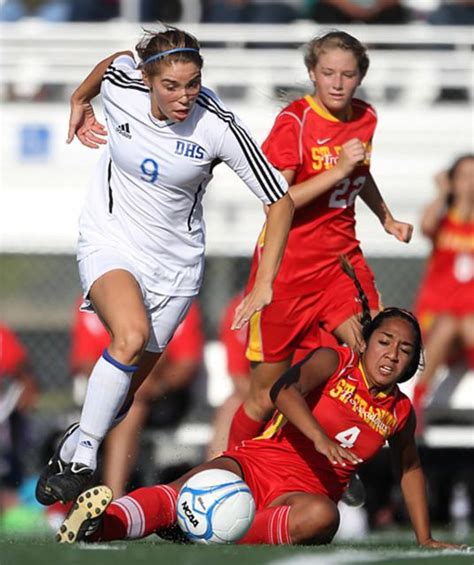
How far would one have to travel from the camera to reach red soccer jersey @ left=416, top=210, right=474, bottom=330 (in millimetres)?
10680

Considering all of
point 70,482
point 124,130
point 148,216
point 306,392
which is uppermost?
point 124,130

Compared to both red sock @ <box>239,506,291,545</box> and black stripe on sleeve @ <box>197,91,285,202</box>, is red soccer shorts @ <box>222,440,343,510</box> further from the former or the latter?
black stripe on sleeve @ <box>197,91,285,202</box>

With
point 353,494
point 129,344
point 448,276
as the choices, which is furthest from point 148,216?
point 448,276

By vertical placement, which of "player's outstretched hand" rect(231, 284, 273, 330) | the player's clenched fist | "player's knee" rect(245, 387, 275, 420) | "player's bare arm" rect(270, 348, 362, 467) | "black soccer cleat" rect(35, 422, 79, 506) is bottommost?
"black soccer cleat" rect(35, 422, 79, 506)

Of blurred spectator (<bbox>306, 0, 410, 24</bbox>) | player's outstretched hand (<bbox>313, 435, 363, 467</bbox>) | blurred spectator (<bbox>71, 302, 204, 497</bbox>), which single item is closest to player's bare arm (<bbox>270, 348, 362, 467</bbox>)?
player's outstretched hand (<bbox>313, 435, 363, 467</bbox>)

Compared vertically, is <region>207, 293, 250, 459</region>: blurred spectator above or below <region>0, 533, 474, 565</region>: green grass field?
below

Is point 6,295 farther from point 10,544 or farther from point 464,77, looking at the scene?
point 10,544

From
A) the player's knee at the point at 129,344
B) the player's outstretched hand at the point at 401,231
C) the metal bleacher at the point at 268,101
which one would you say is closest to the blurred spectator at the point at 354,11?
the metal bleacher at the point at 268,101

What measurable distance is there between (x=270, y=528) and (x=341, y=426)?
0.56 meters

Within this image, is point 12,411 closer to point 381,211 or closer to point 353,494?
point 353,494

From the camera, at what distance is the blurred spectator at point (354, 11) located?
12383 mm

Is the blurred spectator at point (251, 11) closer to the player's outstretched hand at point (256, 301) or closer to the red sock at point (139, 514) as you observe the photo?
the player's outstretched hand at point (256, 301)

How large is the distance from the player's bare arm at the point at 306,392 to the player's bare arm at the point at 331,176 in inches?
33.8

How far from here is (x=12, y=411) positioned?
432 inches
